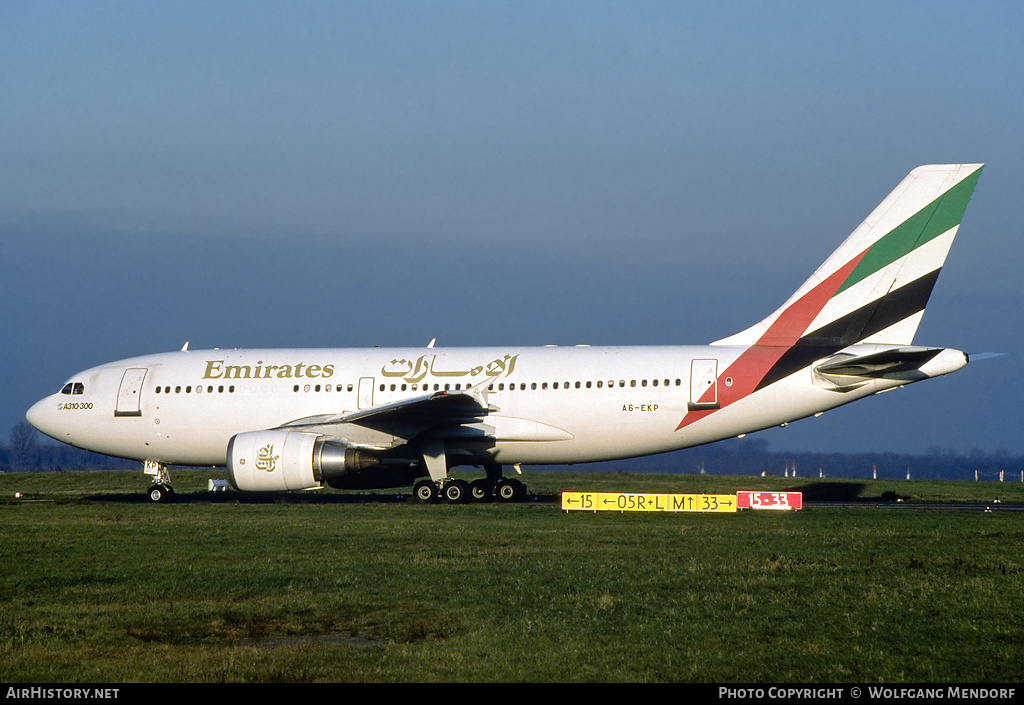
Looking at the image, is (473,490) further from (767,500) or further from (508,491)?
(767,500)

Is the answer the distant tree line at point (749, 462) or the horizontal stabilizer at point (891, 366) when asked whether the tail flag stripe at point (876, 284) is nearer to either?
the horizontal stabilizer at point (891, 366)

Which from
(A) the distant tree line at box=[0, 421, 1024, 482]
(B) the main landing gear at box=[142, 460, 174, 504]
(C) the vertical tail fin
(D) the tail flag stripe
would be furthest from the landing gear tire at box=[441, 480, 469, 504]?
(A) the distant tree line at box=[0, 421, 1024, 482]

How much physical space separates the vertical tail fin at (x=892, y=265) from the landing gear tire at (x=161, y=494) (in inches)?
657

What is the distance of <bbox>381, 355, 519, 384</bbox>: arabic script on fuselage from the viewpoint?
27625 mm

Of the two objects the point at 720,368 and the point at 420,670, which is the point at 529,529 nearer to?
the point at 720,368

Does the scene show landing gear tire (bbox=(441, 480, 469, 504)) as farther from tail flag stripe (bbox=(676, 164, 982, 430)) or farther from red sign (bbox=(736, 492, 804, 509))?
red sign (bbox=(736, 492, 804, 509))

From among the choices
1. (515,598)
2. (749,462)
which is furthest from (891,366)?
(749,462)

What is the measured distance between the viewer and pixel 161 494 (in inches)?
1161

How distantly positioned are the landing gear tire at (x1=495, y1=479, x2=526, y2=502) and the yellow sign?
410 cm

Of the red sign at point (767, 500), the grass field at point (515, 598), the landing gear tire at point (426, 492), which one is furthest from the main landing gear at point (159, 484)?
the red sign at point (767, 500)

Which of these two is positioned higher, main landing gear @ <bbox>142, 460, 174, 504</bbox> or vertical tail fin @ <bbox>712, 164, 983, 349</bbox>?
vertical tail fin @ <bbox>712, 164, 983, 349</bbox>

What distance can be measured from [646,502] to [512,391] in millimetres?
4626
